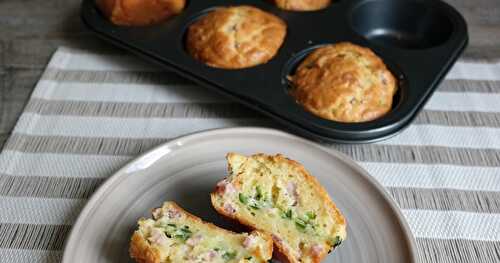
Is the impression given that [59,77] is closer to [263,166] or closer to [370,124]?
[263,166]

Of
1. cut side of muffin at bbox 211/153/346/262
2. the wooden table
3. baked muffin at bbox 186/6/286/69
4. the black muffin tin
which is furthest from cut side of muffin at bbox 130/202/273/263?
the wooden table

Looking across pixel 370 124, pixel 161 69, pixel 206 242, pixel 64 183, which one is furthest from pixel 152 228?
pixel 161 69

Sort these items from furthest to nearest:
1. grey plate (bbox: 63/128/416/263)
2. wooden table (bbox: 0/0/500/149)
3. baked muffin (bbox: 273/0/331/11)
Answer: baked muffin (bbox: 273/0/331/11) < wooden table (bbox: 0/0/500/149) < grey plate (bbox: 63/128/416/263)

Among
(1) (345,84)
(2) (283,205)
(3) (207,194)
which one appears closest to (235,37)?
(1) (345,84)

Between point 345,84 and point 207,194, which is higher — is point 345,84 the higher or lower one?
the higher one

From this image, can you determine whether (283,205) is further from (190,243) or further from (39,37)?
(39,37)

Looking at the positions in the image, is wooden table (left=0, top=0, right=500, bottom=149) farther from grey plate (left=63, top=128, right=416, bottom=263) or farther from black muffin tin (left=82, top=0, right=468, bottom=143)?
grey plate (left=63, top=128, right=416, bottom=263)
